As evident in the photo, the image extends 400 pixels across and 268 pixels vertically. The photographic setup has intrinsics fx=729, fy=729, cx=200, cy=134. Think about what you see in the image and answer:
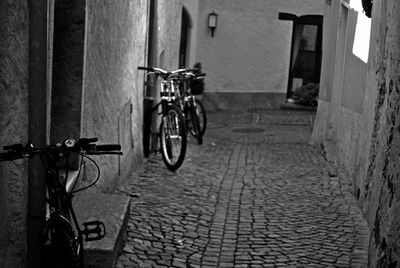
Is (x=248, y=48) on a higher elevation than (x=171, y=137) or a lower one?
higher

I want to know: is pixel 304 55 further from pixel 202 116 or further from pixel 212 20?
pixel 202 116

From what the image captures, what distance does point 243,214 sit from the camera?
23.4 ft

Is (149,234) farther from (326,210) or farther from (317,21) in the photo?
(317,21)

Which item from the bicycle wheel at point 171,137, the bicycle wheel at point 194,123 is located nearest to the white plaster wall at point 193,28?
the bicycle wheel at point 194,123

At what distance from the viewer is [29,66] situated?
13.6 ft

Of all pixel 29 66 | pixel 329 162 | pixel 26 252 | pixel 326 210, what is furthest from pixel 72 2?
pixel 329 162

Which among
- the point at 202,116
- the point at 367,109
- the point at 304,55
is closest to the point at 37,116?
the point at 367,109

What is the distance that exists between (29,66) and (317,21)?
15286mm

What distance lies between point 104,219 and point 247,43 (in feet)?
45.2

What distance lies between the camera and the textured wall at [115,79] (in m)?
6.16

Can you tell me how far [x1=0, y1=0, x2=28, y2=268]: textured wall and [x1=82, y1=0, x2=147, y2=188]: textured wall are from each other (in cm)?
177

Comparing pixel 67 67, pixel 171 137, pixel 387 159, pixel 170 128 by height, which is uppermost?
pixel 67 67

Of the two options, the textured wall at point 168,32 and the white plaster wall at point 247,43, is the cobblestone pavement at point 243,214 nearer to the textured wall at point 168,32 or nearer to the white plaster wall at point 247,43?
the textured wall at point 168,32

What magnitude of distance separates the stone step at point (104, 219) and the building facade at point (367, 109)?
1.76 m
